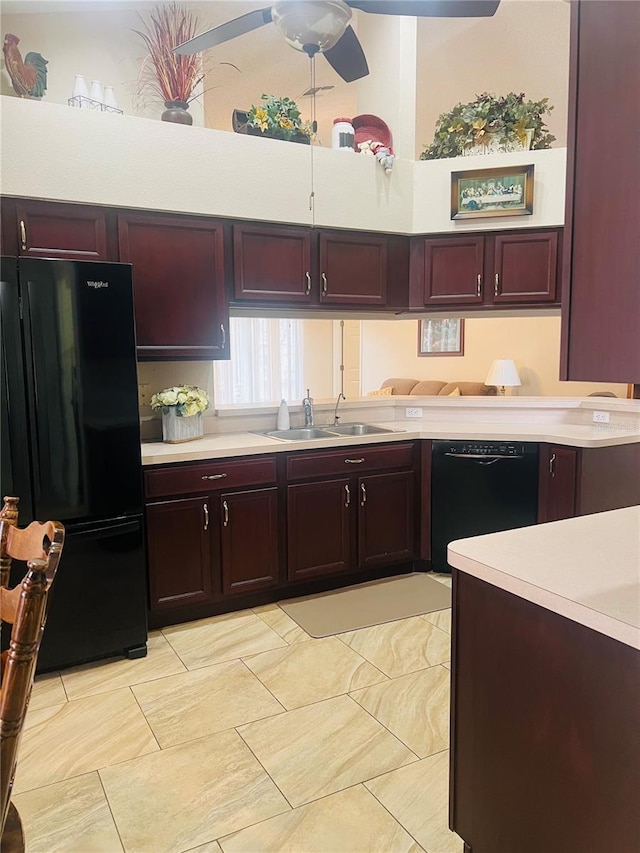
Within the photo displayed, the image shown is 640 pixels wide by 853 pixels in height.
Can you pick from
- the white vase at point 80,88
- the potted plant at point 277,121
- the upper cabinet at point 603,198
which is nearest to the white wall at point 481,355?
the potted plant at point 277,121

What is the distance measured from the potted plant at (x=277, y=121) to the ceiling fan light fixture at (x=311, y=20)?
4.09 ft

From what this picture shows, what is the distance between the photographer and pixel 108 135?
3021mm

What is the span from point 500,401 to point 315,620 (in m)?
1.94

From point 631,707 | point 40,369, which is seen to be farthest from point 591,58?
point 40,369

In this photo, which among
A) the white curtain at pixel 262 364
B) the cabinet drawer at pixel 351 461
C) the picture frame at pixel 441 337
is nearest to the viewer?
the cabinet drawer at pixel 351 461

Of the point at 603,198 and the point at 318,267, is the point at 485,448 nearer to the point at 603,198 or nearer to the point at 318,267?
the point at 318,267

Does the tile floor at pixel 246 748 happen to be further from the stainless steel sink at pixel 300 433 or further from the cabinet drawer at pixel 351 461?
the stainless steel sink at pixel 300 433

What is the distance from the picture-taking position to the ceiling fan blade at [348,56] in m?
2.59

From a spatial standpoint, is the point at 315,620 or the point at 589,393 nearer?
the point at 315,620

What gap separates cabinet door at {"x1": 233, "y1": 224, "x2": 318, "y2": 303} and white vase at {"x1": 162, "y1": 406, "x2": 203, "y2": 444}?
0.74m

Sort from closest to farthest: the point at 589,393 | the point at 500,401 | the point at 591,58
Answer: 1. the point at 591,58
2. the point at 500,401
3. the point at 589,393

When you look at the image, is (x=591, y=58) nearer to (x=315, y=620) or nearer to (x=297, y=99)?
(x=315, y=620)

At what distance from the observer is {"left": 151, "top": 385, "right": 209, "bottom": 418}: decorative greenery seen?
3.28m

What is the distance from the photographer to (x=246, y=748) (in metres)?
2.24
